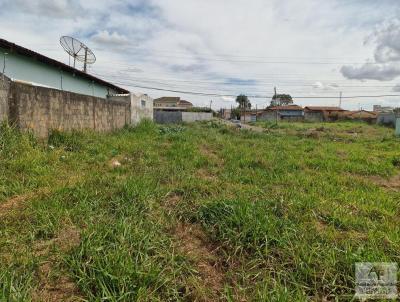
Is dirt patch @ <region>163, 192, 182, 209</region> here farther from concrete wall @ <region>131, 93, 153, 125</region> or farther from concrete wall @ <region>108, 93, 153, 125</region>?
concrete wall @ <region>131, 93, 153, 125</region>

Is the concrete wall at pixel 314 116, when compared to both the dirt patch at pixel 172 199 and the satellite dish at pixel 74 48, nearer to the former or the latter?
the satellite dish at pixel 74 48

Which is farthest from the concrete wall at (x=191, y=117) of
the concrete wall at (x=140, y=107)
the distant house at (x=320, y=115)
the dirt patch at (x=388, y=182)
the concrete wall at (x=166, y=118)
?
the dirt patch at (x=388, y=182)

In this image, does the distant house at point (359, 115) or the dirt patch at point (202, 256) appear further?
the distant house at point (359, 115)

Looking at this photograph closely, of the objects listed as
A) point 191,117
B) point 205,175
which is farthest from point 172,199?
point 191,117

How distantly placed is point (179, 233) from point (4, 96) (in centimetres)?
506

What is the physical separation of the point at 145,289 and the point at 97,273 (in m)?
0.42

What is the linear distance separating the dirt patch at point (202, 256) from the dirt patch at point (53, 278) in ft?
3.05

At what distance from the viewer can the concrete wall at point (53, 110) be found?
20.3 ft

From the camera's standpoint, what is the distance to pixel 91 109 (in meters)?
9.87

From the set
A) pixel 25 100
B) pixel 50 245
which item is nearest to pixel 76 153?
pixel 25 100

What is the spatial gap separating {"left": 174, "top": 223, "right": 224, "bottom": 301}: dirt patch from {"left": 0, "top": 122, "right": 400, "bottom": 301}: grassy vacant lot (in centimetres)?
1

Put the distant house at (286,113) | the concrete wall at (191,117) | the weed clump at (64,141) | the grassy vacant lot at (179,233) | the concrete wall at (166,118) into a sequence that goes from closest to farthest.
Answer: the grassy vacant lot at (179,233) → the weed clump at (64,141) → the concrete wall at (166,118) → the concrete wall at (191,117) → the distant house at (286,113)

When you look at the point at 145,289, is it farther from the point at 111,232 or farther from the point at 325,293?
the point at 325,293

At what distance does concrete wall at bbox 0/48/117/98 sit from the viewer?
9.74 m
